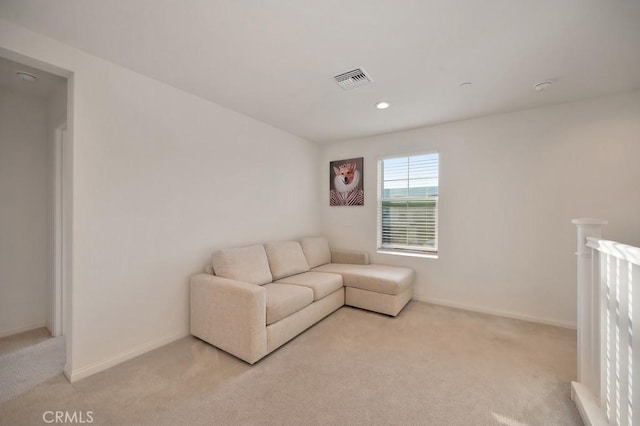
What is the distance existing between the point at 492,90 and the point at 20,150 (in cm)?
490

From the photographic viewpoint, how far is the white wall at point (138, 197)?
1934 mm

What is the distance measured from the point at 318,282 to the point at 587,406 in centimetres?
220

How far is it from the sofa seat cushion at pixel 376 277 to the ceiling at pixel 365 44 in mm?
2070

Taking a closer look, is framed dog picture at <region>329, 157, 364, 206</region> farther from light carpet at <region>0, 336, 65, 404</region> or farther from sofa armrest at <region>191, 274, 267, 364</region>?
light carpet at <region>0, 336, 65, 404</region>

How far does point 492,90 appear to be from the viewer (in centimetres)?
251

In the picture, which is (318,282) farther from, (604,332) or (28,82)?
(28,82)

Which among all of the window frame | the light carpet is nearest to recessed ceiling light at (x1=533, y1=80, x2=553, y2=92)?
the window frame

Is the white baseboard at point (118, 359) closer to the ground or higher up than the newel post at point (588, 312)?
closer to the ground

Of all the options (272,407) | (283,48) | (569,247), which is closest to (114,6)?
(283,48)

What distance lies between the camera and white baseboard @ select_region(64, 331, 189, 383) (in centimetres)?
189

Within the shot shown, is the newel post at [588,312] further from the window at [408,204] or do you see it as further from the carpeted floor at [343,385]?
the window at [408,204]

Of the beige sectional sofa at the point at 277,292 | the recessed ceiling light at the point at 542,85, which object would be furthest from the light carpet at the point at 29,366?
the recessed ceiling light at the point at 542,85

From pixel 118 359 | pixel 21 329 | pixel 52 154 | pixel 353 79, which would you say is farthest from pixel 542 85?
pixel 21 329

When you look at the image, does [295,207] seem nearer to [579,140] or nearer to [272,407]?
[272,407]
